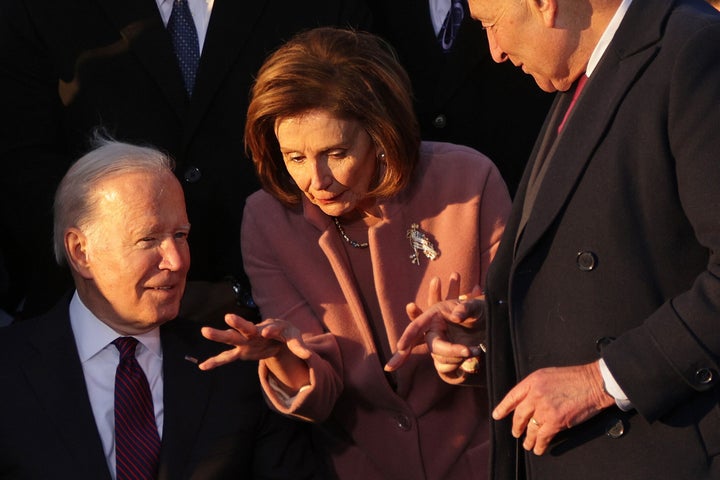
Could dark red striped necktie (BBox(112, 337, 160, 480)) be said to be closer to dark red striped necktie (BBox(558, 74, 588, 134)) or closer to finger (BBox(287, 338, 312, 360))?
finger (BBox(287, 338, 312, 360))

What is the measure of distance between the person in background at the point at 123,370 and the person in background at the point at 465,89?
1051 mm

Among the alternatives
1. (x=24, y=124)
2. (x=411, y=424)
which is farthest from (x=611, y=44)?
(x=24, y=124)

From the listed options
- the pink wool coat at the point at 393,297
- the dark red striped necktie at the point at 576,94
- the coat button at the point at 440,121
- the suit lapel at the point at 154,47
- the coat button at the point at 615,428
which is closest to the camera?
the coat button at the point at 615,428

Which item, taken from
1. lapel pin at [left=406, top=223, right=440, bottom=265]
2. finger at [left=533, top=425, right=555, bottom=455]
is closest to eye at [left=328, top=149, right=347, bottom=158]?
lapel pin at [left=406, top=223, right=440, bottom=265]

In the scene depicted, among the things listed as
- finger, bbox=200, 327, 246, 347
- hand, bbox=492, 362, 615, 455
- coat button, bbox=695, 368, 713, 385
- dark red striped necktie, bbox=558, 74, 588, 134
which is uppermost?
dark red striped necktie, bbox=558, 74, 588, 134

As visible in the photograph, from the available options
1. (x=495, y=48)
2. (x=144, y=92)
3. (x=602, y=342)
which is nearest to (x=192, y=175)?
(x=144, y=92)

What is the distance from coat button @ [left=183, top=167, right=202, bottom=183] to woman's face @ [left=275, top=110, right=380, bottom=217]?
0.56m

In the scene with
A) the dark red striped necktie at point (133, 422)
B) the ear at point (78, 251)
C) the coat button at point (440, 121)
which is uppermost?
the coat button at point (440, 121)

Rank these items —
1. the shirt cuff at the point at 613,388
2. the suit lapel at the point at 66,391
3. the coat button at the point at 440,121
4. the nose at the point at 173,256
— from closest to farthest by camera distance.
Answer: the shirt cuff at the point at 613,388
the suit lapel at the point at 66,391
the nose at the point at 173,256
the coat button at the point at 440,121

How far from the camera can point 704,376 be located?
2674 millimetres

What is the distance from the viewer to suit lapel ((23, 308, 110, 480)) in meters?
3.53

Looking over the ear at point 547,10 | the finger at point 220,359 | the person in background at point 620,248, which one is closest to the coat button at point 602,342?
the person in background at point 620,248

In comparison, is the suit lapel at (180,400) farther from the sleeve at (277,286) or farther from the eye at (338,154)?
the eye at (338,154)

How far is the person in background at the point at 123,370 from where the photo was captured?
3.55m
